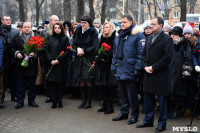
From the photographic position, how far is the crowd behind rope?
5641 millimetres

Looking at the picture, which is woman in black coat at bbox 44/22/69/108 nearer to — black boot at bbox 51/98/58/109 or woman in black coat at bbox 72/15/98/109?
black boot at bbox 51/98/58/109

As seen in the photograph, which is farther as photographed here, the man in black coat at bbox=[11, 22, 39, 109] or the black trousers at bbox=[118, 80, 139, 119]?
the man in black coat at bbox=[11, 22, 39, 109]

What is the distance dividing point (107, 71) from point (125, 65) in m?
0.97

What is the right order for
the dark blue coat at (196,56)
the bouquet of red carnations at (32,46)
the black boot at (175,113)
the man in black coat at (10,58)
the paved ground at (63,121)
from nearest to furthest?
the paved ground at (63,121), the dark blue coat at (196,56), the black boot at (175,113), the bouquet of red carnations at (32,46), the man in black coat at (10,58)

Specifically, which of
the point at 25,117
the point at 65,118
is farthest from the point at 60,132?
the point at 25,117

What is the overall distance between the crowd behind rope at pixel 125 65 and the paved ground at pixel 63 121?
0.23 meters

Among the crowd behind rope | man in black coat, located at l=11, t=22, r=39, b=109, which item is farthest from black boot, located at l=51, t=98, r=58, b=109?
man in black coat, located at l=11, t=22, r=39, b=109

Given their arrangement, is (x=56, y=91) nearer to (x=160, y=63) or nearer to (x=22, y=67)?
(x=22, y=67)

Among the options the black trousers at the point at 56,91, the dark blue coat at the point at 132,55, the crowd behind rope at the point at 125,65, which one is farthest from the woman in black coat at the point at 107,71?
the black trousers at the point at 56,91

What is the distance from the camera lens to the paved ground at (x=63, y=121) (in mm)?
5867

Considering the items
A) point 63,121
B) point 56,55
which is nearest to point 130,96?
point 63,121

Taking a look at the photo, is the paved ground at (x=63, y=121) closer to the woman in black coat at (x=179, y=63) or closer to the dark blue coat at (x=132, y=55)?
the woman in black coat at (x=179, y=63)

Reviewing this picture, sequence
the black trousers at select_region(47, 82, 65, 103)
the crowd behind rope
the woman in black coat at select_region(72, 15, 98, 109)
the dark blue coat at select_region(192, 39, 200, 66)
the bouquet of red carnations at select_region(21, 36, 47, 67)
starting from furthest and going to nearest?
1. the black trousers at select_region(47, 82, 65, 103)
2. the woman in black coat at select_region(72, 15, 98, 109)
3. the bouquet of red carnations at select_region(21, 36, 47, 67)
4. the dark blue coat at select_region(192, 39, 200, 66)
5. the crowd behind rope

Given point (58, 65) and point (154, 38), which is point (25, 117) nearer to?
point (58, 65)
